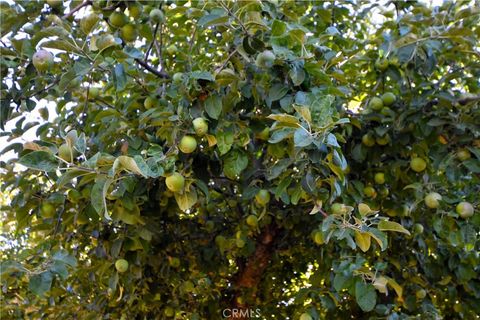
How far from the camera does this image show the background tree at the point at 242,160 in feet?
5.20

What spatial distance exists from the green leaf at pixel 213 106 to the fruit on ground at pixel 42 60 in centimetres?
52

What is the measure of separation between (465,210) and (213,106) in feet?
3.44

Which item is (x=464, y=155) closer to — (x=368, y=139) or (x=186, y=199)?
(x=368, y=139)

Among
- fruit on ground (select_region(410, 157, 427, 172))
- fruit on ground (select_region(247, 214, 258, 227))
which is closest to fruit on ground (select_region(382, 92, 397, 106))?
fruit on ground (select_region(410, 157, 427, 172))

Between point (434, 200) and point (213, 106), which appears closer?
point (213, 106)

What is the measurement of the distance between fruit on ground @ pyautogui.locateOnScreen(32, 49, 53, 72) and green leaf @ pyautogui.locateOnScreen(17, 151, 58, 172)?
40 cm

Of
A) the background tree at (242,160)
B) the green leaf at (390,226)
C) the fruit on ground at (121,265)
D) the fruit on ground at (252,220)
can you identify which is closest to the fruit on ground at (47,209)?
the background tree at (242,160)

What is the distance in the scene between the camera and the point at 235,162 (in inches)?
71.0

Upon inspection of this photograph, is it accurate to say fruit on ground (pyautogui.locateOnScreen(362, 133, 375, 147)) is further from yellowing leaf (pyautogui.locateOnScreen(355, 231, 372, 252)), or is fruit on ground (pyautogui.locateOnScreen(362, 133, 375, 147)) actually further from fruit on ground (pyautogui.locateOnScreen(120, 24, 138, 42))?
fruit on ground (pyautogui.locateOnScreen(120, 24, 138, 42))

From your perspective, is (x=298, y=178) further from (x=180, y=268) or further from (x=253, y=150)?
(x=180, y=268)

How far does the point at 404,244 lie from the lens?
9.02 ft

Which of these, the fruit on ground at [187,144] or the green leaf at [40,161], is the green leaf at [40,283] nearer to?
the green leaf at [40,161]

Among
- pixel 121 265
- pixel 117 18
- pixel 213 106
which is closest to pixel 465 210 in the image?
pixel 213 106

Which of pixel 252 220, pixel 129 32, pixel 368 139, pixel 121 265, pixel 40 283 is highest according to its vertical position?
pixel 129 32
